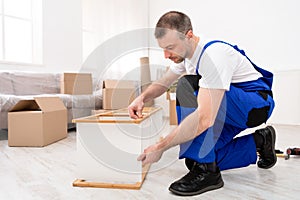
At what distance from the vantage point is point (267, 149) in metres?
1.29

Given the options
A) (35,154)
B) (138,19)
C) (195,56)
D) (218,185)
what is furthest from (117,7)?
(218,185)

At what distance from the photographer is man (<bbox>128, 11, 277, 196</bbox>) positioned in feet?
3.14

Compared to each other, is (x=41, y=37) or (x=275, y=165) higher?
(x=41, y=37)

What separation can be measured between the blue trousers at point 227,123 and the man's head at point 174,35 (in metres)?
0.13

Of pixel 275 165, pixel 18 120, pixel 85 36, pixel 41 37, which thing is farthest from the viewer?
pixel 85 36

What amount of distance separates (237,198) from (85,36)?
3.29 meters

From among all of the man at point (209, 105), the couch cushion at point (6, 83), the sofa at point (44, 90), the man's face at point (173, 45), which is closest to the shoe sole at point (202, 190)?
the man at point (209, 105)

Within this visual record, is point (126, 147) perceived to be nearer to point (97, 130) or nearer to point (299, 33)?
point (97, 130)

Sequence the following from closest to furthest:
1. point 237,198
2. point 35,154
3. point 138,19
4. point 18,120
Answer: point 237,198 < point 35,154 < point 18,120 < point 138,19

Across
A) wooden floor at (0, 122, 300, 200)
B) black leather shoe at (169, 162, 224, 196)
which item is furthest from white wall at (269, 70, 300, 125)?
black leather shoe at (169, 162, 224, 196)

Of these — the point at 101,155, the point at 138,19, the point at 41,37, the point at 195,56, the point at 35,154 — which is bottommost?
the point at 35,154

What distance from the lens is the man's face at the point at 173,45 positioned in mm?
1031

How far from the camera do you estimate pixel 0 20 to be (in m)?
3.06

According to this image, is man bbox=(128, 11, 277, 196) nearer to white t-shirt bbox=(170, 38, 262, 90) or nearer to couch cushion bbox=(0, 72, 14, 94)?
white t-shirt bbox=(170, 38, 262, 90)
